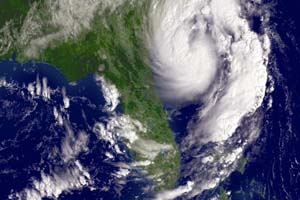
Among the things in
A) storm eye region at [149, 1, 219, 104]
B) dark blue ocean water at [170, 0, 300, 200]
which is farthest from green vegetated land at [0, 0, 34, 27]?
dark blue ocean water at [170, 0, 300, 200]

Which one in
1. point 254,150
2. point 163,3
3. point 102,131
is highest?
point 163,3

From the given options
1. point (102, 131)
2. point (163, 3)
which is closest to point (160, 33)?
point (163, 3)

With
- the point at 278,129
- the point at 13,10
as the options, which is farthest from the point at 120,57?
the point at 278,129

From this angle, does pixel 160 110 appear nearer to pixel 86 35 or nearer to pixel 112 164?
pixel 112 164

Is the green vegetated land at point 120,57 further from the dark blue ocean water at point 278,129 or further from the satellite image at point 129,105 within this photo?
the dark blue ocean water at point 278,129

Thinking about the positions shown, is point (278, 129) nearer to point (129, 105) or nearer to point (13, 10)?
point (129, 105)
